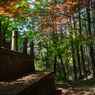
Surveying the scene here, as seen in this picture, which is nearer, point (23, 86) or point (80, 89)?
point (23, 86)

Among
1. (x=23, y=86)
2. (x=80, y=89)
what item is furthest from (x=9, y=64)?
(x=80, y=89)

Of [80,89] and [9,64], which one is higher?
[9,64]

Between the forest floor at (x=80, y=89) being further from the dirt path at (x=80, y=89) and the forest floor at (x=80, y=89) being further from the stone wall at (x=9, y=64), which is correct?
the stone wall at (x=9, y=64)

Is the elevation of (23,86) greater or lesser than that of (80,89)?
greater

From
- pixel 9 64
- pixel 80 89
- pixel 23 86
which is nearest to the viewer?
pixel 23 86

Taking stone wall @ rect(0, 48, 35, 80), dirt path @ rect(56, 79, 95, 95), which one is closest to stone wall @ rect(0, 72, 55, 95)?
stone wall @ rect(0, 48, 35, 80)

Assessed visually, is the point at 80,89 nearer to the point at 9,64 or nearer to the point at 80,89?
the point at 80,89

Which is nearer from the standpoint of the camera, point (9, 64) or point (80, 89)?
point (9, 64)

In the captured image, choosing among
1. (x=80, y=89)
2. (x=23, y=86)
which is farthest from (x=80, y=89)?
(x=23, y=86)

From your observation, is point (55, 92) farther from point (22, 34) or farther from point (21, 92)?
point (22, 34)

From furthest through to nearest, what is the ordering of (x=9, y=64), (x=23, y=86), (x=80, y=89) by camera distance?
1. (x=80, y=89)
2. (x=9, y=64)
3. (x=23, y=86)

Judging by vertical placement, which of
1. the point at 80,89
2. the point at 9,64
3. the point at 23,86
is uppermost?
the point at 9,64

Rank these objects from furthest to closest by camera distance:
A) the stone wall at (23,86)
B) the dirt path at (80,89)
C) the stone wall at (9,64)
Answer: the dirt path at (80,89)
the stone wall at (9,64)
the stone wall at (23,86)

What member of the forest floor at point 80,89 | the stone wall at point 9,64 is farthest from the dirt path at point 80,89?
the stone wall at point 9,64
